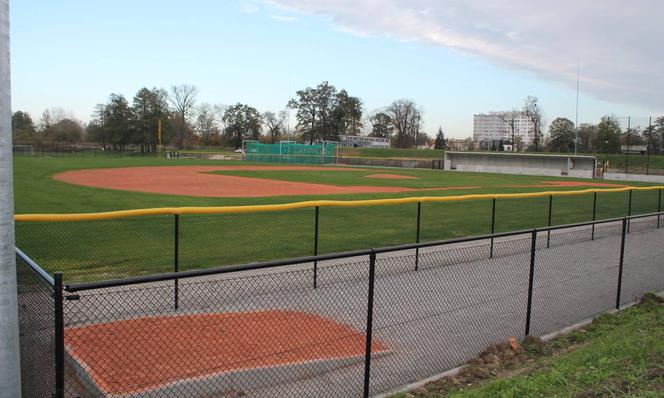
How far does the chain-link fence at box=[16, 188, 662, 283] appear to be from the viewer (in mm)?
9836

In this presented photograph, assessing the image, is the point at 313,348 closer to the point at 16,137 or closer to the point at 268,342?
the point at 268,342

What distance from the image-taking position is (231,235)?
1259 centimetres

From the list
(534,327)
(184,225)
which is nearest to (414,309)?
(534,327)

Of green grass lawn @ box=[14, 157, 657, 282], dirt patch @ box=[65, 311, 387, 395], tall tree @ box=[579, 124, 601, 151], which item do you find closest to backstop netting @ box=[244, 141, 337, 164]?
green grass lawn @ box=[14, 157, 657, 282]

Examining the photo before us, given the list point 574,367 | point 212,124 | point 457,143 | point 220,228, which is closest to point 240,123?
point 212,124

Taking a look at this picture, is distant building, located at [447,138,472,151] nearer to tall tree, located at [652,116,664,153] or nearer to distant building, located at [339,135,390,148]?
distant building, located at [339,135,390,148]

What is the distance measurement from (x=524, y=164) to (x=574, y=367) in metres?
51.5

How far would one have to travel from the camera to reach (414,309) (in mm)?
7582

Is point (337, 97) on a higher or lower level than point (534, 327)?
higher

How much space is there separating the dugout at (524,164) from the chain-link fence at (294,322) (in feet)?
139

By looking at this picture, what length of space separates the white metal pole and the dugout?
170ft

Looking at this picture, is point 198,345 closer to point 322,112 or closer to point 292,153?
point 292,153

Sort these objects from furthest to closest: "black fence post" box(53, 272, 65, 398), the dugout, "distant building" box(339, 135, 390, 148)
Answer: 1. "distant building" box(339, 135, 390, 148)
2. the dugout
3. "black fence post" box(53, 272, 65, 398)

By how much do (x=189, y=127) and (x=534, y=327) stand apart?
121 m
